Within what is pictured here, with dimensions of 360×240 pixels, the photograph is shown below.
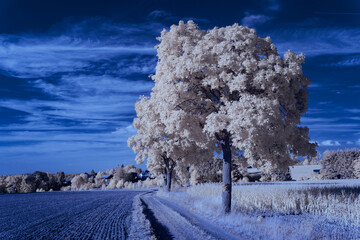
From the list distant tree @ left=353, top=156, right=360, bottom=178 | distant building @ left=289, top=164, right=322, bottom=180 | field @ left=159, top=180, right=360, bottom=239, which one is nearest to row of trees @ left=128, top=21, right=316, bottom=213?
field @ left=159, top=180, right=360, bottom=239

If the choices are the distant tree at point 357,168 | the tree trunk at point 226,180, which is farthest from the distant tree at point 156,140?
the distant tree at point 357,168

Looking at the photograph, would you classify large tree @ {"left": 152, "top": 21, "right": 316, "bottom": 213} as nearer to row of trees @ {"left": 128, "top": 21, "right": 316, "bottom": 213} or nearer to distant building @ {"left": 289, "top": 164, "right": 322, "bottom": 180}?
row of trees @ {"left": 128, "top": 21, "right": 316, "bottom": 213}

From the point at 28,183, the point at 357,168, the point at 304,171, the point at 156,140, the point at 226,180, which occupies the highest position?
the point at 156,140

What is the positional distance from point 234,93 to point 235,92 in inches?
4.3

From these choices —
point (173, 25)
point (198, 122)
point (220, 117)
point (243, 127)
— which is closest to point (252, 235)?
point (243, 127)

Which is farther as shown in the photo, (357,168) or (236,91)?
(357,168)

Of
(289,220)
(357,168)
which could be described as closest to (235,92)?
(289,220)

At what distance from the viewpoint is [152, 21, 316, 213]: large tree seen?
547 inches

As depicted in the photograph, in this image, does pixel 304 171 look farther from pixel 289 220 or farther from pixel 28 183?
pixel 28 183

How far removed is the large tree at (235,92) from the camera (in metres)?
13.9

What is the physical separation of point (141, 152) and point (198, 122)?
22289mm

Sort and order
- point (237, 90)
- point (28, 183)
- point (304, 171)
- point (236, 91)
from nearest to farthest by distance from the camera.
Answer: point (237, 90)
point (236, 91)
point (304, 171)
point (28, 183)

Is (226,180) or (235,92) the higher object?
(235,92)

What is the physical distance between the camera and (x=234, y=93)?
16984mm
